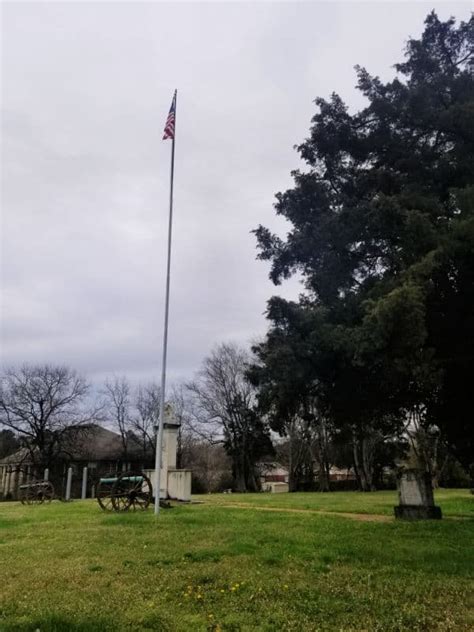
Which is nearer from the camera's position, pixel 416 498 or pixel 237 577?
pixel 237 577

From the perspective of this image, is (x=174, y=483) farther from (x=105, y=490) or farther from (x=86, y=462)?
(x=86, y=462)

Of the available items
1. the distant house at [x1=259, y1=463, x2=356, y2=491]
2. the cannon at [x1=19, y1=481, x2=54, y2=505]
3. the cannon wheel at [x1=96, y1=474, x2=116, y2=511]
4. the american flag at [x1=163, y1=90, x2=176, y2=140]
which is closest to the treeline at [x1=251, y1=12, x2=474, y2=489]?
the american flag at [x1=163, y1=90, x2=176, y2=140]

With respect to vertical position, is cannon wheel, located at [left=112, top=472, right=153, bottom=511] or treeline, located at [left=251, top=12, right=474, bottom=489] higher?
treeline, located at [left=251, top=12, right=474, bottom=489]

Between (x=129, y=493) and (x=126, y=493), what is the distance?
0.09 meters

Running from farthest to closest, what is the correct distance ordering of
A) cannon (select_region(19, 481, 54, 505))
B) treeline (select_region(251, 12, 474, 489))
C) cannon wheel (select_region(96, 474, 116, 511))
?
cannon (select_region(19, 481, 54, 505)), cannon wheel (select_region(96, 474, 116, 511)), treeline (select_region(251, 12, 474, 489))

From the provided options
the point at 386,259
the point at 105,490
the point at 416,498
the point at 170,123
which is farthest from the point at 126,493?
the point at 170,123

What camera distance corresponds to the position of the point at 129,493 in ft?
54.7

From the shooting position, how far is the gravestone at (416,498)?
46.2 ft

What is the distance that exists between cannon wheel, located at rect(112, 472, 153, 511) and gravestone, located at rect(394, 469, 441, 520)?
7368 mm

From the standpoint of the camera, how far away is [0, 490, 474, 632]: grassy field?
5.37 m

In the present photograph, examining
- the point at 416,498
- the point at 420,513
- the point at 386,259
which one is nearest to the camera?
the point at 386,259

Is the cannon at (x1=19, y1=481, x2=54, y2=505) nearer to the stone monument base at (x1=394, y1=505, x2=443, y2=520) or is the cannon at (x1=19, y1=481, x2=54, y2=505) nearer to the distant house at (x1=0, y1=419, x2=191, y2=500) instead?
the distant house at (x1=0, y1=419, x2=191, y2=500)

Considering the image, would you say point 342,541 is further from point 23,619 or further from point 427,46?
point 427,46

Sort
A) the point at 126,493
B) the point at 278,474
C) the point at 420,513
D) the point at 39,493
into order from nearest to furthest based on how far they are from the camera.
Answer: the point at 420,513
the point at 126,493
the point at 39,493
the point at 278,474
